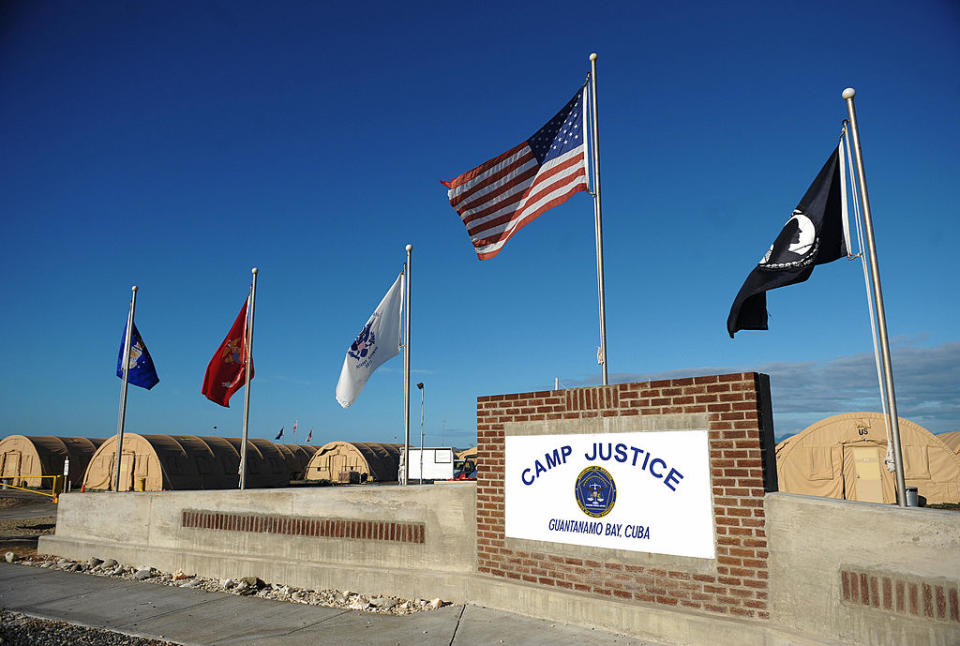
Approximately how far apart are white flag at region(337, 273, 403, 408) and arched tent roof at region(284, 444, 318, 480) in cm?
3169

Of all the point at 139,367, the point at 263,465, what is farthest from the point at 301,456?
the point at 139,367

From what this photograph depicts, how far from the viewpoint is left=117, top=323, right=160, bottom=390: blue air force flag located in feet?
47.4

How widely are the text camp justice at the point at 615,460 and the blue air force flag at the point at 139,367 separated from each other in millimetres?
10572

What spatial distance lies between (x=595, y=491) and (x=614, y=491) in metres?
0.25

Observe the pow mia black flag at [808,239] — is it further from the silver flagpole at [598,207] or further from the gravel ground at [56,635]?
the gravel ground at [56,635]

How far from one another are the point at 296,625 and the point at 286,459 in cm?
3316

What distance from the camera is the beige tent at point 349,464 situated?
40.8 metres

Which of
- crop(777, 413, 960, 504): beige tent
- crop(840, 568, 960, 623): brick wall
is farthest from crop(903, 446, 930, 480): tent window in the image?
crop(840, 568, 960, 623): brick wall

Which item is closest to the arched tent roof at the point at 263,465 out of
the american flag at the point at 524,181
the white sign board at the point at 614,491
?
the american flag at the point at 524,181

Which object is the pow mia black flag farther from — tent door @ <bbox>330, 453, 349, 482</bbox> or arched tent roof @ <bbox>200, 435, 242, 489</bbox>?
tent door @ <bbox>330, 453, 349, 482</bbox>

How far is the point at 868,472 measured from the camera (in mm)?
21531

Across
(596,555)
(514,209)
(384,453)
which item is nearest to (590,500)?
(596,555)

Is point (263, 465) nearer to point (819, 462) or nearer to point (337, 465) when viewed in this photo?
point (337, 465)

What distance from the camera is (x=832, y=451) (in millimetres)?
22312
